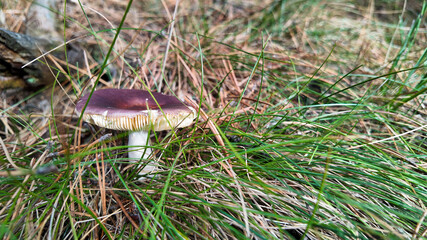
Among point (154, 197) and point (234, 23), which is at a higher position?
point (234, 23)

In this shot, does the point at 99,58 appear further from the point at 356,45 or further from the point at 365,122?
the point at 356,45

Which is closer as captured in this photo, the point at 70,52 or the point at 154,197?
the point at 154,197

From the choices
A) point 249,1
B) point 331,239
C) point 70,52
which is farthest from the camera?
point 249,1

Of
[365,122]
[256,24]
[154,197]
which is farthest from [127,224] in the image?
[256,24]

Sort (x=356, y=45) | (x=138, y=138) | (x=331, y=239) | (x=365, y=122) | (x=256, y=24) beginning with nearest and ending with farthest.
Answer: (x=331, y=239)
(x=138, y=138)
(x=365, y=122)
(x=356, y=45)
(x=256, y=24)

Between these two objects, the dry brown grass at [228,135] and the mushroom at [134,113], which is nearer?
the dry brown grass at [228,135]

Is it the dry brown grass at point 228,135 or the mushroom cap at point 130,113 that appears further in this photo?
the mushroom cap at point 130,113

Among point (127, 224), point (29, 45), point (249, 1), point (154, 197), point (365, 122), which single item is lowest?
point (127, 224)
